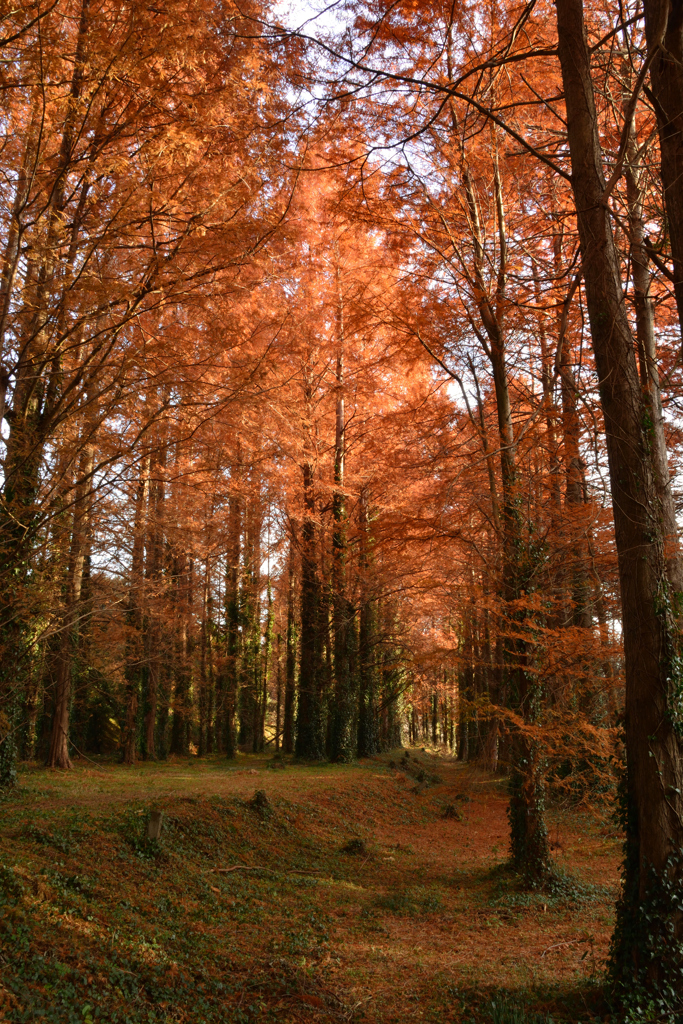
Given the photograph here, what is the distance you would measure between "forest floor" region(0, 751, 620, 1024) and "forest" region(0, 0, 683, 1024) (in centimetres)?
5

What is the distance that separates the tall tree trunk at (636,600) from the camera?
13.0 feet

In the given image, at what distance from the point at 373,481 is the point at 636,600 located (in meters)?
9.98

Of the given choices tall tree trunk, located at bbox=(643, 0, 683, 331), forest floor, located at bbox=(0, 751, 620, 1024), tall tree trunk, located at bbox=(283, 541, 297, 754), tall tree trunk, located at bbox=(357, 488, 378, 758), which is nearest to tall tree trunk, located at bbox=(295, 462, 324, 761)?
tall tree trunk, located at bbox=(357, 488, 378, 758)

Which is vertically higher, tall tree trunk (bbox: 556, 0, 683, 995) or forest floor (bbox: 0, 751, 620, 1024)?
tall tree trunk (bbox: 556, 0, 683, 995)

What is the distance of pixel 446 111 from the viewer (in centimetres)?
856

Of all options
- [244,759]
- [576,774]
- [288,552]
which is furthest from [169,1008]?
[244,759]

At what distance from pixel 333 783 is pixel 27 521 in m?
Answer: 10.5

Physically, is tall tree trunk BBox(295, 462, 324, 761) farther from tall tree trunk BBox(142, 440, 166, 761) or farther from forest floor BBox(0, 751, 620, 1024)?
forest floor BBox(0, 751, 620, 1024)

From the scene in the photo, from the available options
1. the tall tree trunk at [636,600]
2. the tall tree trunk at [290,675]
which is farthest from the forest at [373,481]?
the tall tree trunk at [290,675]

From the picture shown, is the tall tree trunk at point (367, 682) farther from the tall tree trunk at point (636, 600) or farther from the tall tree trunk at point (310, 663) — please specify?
the tall tree trunk at point (636, 600)

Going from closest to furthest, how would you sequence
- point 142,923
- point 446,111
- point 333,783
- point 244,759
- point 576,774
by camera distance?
point 142,923, point 576,774, point 446,111, point 333,783, point 244,759

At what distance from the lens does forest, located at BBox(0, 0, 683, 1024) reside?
13.8 feet

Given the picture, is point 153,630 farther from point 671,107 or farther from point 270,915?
point 671,107

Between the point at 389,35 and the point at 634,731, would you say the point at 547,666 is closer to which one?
the point at 634,731
